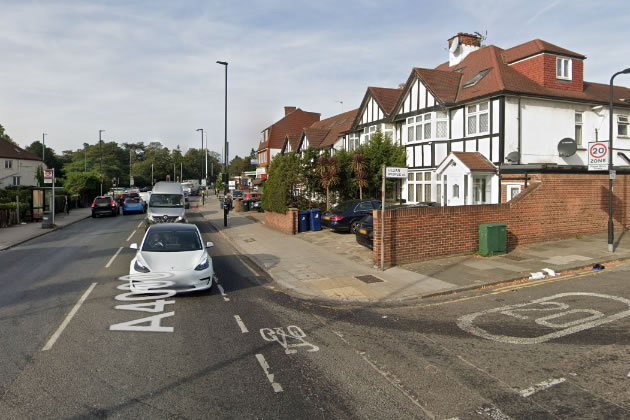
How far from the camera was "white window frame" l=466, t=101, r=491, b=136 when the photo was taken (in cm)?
2017

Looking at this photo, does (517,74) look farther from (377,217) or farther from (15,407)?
(15,407)

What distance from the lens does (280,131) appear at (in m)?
58.1

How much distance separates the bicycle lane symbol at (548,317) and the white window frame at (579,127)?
50.9 feet

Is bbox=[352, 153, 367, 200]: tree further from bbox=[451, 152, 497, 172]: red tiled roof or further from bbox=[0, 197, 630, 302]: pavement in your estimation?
bbox=[0, 197, 630, 302]: pavement

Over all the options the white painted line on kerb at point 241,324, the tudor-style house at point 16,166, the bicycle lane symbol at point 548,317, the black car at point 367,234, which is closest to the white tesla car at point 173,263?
the white painted line on kerb at point 241,324

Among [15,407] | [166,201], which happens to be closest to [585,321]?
[15,407]

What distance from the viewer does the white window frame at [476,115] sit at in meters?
20.2

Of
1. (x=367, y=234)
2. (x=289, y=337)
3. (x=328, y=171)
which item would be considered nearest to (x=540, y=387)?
(x=289, y=337)

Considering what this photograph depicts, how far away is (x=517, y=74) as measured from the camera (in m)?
21.3

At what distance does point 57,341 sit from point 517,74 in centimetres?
2242

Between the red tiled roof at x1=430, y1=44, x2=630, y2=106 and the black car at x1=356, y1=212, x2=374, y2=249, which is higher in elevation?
the red tiled roof at x1=430, y1=44, x2=630, y2=106

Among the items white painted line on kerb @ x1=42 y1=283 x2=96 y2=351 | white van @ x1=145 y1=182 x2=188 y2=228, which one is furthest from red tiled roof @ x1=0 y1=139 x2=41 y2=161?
white painted line on kerb @ x1=42 y1=283 x2=96 y2=351

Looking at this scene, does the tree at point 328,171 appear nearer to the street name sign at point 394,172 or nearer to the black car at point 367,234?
Answer: the black car at point 367,234

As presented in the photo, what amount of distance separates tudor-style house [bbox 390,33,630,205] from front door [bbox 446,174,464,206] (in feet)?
0.17
